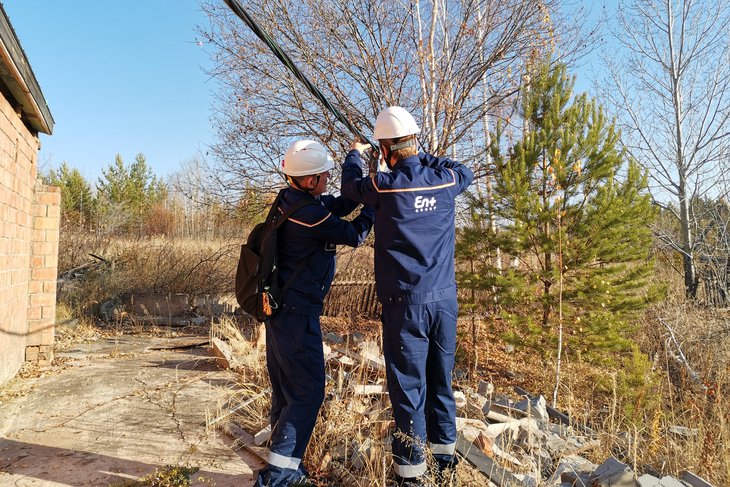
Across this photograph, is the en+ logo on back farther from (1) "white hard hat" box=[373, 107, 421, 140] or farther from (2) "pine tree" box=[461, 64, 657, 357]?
(2) "pine tree" box=[461, 64, 657, 357]

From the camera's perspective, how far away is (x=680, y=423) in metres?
6.07

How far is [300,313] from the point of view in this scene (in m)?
2.87

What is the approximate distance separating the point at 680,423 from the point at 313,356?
5.58 m

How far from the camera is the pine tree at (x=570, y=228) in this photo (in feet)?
22.3

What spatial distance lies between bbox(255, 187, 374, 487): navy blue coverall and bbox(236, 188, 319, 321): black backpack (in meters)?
0.04

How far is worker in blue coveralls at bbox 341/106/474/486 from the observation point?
270 cm

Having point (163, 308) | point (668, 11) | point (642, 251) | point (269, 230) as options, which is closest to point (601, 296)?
point (642, 251)

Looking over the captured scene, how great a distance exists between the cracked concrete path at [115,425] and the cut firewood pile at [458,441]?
24 centimetres

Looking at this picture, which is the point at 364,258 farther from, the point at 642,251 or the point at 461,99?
Result: the point at 642,251

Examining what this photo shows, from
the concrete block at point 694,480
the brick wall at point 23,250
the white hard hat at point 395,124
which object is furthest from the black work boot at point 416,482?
the brick wall at point 23,250

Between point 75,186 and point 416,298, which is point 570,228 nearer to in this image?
point 416,298

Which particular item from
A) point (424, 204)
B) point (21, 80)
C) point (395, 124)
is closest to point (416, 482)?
point (424, 204)

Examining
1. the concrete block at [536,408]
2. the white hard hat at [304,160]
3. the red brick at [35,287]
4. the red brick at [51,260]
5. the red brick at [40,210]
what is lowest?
the concrete block at [536,408]

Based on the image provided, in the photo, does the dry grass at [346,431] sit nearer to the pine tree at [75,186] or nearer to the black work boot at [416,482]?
the black work boot at [416,482]
